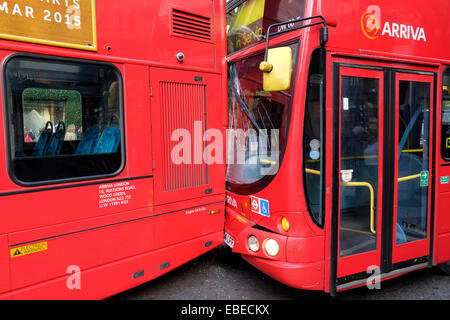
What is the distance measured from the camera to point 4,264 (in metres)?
2.40

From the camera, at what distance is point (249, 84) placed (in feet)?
11.5

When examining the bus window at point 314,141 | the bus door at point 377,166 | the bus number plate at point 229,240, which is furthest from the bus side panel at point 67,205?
the bus door at point 377,166

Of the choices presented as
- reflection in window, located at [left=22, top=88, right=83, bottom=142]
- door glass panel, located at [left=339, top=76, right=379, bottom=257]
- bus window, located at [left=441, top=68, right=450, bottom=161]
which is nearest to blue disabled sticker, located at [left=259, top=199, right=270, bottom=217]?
door glass panel, located at [left=339, top=76, right=379, bottom=257]

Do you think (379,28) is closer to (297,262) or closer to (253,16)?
(253,16)

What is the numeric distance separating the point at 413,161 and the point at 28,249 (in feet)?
12.1

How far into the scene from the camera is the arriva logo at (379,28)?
3.11m

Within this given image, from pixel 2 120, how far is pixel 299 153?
2.30m

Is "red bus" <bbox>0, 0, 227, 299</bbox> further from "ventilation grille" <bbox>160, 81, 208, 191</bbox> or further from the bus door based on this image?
the bus door

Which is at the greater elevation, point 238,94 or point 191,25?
point 191,25

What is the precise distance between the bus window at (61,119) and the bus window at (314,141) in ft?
5.40

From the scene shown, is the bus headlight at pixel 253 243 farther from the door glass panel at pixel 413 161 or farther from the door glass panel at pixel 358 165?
the door glass panel at pixel 413 161

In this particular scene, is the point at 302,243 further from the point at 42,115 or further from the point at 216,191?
the point at 42,115

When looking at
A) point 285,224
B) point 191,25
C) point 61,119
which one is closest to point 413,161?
point 285,224

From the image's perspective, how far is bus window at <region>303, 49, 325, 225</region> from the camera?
2873mm
